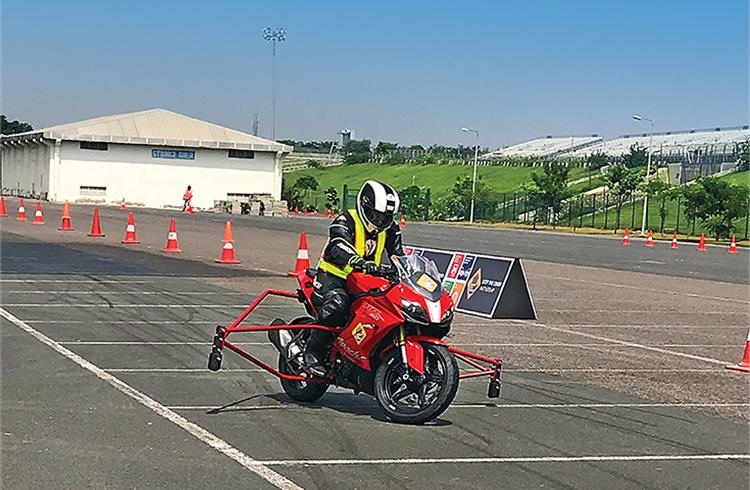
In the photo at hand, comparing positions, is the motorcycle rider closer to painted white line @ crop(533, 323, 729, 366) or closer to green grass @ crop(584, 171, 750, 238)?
painted white line @ crop(533, 323, 729, 366)

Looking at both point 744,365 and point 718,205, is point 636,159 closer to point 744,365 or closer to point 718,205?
point 718,205

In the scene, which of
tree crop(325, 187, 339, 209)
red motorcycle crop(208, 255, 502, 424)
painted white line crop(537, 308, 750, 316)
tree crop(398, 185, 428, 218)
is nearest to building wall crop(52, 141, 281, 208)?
tree crop(325, 187, 339, 209)

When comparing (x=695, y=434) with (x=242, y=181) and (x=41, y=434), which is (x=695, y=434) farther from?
(x=242, y=181)

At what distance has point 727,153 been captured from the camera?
9350cm

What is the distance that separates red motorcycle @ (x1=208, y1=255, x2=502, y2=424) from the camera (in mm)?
7688

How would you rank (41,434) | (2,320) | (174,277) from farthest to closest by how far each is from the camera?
(174,277), (2,320), (41,434)

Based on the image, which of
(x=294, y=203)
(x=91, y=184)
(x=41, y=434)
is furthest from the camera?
(x=294, y=203)

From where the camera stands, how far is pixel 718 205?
55.8 meters

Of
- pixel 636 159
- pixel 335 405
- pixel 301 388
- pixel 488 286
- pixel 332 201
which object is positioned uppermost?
pixel 636 159

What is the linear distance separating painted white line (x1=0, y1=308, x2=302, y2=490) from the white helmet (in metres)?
2.09

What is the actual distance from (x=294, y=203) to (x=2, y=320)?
71802mm

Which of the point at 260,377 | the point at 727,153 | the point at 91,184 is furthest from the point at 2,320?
the point at 727,153

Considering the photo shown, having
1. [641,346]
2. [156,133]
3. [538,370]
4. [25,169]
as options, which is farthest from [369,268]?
[25,169]

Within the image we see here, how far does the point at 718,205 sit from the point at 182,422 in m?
52.0
